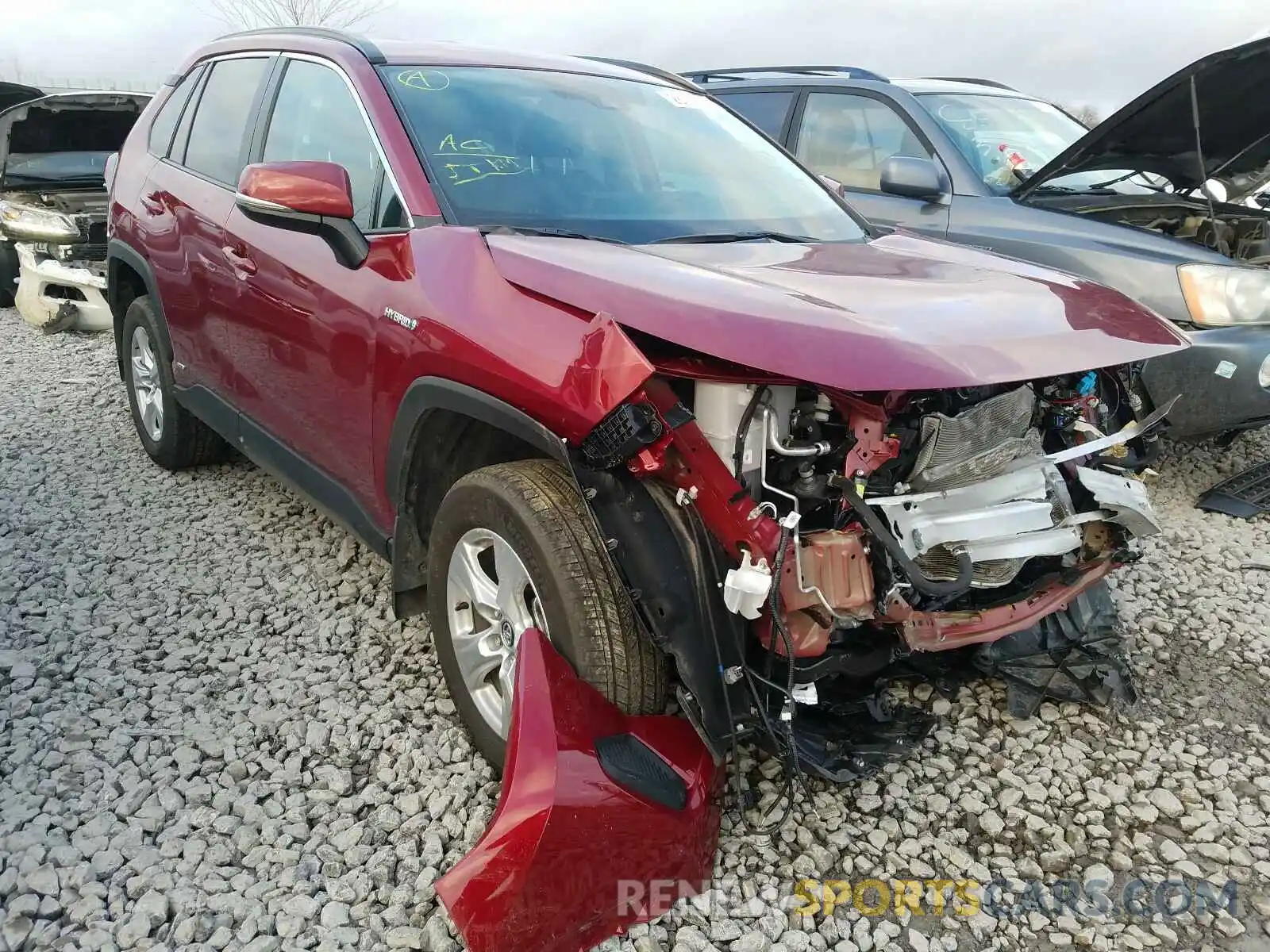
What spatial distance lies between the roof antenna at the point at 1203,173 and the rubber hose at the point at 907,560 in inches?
123

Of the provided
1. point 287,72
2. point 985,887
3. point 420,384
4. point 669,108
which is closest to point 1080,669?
point 985,887

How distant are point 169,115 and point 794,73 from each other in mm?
3813

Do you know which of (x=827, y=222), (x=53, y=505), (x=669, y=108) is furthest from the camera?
(x=53, y=505)

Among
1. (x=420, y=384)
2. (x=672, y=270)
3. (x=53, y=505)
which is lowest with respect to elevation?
(x=53, y=505)

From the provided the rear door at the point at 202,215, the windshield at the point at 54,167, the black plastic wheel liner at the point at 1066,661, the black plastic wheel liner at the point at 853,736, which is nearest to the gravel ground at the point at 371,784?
the black plastic wheel liner at the point at 1066,661

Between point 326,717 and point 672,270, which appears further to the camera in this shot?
point 326,717

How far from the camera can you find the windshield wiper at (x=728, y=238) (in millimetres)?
2582

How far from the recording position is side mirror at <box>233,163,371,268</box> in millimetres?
2418

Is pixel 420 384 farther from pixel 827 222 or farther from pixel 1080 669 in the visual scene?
pixel 1080 669

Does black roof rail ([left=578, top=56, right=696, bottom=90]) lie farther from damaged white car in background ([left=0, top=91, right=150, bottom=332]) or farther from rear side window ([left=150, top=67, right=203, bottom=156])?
damaged white car in background ([left=0, top=91, right=150, bottom=332])

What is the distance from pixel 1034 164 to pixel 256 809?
4.91 m

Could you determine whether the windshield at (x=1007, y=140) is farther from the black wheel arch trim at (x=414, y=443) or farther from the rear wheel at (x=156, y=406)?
the rear wheel at (x=156, y=406)

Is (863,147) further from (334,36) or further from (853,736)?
(853,736)

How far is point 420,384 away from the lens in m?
2.39
